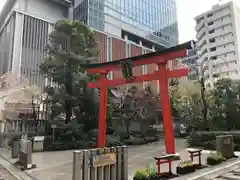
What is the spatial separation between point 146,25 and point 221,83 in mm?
52067

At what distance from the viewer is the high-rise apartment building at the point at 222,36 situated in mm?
54037

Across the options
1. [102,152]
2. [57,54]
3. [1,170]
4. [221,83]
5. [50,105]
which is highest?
[57,54]

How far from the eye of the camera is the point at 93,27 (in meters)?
52.7

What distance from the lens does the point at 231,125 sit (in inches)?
747

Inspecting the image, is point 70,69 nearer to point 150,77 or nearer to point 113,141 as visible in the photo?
point 113,141

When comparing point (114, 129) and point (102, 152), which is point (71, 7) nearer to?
point (114, 129)

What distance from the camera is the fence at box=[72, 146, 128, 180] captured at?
6.04 m

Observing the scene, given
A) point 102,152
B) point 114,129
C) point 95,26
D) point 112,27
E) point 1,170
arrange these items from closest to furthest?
point 102,152 < point 1,170 < point 114,129 < point 95,26 < point 112,27

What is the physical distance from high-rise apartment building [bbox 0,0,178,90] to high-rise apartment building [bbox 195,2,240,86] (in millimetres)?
15051

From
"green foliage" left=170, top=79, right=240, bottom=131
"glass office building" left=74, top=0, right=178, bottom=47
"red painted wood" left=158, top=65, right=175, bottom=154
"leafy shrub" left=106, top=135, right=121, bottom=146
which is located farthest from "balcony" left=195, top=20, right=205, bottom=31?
"red painted wood" left=158, top=65, right=175, bottom=154

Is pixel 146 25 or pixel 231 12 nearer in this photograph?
pixel 231 12

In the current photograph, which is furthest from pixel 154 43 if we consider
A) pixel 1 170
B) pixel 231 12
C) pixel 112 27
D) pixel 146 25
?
pixel 1 170

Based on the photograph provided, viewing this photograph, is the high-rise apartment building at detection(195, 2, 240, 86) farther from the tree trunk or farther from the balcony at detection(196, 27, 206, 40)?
the tree trunk

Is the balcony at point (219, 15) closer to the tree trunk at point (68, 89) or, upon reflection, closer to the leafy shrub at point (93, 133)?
the tree trunk at point (68, 89)
